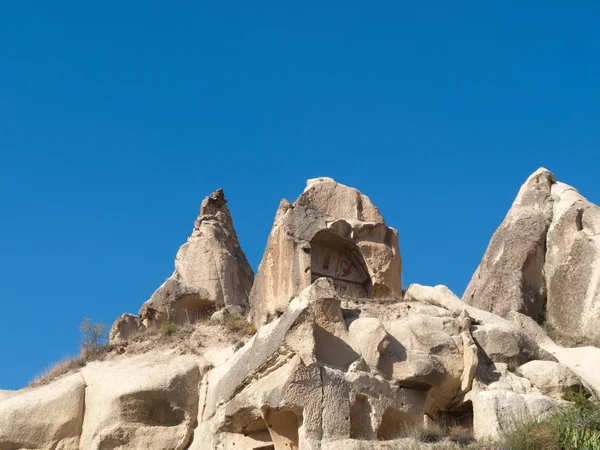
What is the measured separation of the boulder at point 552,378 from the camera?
68.6 feet

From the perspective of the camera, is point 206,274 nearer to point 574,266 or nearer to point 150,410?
point 150,410

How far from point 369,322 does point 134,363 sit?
5.00 m

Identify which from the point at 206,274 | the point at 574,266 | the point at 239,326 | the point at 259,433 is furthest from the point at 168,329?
the point at 574,266

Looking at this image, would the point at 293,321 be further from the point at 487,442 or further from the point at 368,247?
the point at 368,247

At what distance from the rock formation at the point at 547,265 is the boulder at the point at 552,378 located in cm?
742

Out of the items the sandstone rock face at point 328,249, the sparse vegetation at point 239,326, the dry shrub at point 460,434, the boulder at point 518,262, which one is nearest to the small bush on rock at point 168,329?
the sparse vegetation at point 239,326

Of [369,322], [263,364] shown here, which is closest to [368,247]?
[369,322]

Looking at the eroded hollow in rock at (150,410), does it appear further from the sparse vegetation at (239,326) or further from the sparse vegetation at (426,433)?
the sparse vegetation at (426,433)

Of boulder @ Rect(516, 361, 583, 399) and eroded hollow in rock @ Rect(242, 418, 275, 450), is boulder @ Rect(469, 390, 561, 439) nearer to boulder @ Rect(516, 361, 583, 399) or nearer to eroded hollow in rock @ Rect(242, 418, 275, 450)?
boulder @ Rect(516, 361, 583, 399)

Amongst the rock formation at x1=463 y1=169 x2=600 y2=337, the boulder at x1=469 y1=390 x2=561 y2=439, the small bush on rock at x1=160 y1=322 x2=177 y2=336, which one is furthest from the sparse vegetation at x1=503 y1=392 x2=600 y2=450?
the rock formation at x1=463 y1=169 x2=600 y2=337

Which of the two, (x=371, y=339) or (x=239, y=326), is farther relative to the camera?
(x=239, y=326)

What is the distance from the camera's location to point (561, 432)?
18.1m

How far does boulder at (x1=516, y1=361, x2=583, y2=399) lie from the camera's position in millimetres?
20922

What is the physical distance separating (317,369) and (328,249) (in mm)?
6340
